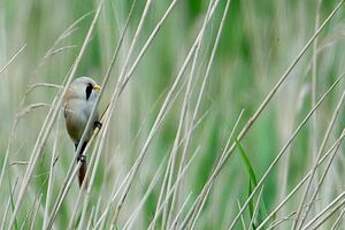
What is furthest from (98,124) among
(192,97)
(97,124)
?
(192,97)

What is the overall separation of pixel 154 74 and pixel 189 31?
251 millimetres

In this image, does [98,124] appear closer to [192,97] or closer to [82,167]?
[82,167]

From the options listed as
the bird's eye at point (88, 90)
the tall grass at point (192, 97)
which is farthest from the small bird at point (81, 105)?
the tall grass at point (192, 97)

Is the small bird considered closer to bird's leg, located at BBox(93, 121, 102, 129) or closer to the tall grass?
bird's leg, located at BBox(93, 121, 102, 129)

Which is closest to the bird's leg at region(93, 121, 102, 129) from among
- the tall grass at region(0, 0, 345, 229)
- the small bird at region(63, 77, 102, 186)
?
the small bird at region(63, 77, 102, 186)

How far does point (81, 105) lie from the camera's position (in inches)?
62.0

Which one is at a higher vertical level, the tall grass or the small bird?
the small bird

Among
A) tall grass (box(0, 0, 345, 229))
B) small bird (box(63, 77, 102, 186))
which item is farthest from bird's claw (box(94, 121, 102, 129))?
tall grass (box(0, 0, 345, 229))

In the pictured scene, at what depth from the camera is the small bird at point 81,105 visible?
1571mm

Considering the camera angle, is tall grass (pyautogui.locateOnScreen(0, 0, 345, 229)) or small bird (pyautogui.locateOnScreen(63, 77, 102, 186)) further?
tall grass (pyautogui.locateOnScreen(0, 0, 345, 229))

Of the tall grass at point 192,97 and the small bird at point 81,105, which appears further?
the tall grass at point 192,97

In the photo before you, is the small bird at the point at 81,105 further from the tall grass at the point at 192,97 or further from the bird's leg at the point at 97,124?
the tall grass at the point at 192,97

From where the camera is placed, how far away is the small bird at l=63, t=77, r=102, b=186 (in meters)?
1.57

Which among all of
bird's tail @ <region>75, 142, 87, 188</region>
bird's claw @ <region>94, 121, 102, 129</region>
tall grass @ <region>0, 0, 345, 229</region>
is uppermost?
bird's claw @ <region>94, 121, 102, 129</region>
